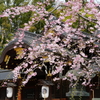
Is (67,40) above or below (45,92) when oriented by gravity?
above

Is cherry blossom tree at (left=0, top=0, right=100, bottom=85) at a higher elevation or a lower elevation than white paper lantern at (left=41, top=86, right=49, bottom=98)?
higher

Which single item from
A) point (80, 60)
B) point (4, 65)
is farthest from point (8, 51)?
point (80, 60)

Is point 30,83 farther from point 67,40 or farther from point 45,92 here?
point 67,40

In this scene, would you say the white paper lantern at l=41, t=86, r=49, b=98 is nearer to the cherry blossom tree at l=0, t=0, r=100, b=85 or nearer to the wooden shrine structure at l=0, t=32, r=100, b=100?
the wooden shrine structure at l=0, t=32, r=100, b=100

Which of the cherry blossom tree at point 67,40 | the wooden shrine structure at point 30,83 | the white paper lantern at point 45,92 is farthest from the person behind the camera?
the wooden shrine structure at point 30,83

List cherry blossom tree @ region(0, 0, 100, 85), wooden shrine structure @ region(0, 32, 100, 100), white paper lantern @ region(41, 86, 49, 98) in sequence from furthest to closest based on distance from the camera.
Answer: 1. wooden shrine structure @ region(0, 32, 100, 100)
2. white paper lantern @ region(41, 86, 49, 98)
3. cherry blossom tree @ region(0, 0, 100, 85)

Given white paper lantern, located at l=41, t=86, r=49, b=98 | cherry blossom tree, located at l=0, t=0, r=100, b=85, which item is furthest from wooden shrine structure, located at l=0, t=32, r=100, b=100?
cherry blossom tree, located at l=0, t=0, r=100, b=85

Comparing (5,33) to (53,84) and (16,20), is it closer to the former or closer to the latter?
(16,20)

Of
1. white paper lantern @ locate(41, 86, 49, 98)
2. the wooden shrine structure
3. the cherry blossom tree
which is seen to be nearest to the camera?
the cherry blossom tree

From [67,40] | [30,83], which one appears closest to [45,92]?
[30,83]

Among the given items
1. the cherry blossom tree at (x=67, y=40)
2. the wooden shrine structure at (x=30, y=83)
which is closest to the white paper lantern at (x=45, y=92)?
the wooden shrine structure at (x=30, y=83)

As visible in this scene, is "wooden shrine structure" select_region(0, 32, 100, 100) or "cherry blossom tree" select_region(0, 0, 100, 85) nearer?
"cherry blossom tree" select_region(0, 0, 100, 85)

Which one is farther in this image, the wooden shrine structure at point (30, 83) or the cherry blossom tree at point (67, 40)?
the wooden shrine structure at point (30, 83)

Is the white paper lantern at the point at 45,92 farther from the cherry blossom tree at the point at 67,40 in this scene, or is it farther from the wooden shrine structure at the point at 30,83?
the cherry blossom tree at the point at 67,40
